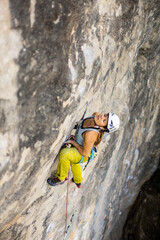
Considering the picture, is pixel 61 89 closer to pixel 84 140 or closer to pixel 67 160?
pixel 84 140

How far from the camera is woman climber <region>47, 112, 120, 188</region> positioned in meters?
3.29

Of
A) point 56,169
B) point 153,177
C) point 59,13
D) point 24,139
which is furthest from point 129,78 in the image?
point 153,177

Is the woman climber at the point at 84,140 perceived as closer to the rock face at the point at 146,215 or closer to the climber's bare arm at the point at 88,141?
the climber's bare arm at the point at 88,141

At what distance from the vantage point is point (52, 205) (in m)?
4.16

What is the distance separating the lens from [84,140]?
3.31 meters

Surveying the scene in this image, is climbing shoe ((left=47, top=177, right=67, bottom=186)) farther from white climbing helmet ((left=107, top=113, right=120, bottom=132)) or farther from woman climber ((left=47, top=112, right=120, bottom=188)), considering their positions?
white climbing helmet ((left=107, top=113, right=120, bottom=132))

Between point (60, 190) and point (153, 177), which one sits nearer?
point (60, 190)

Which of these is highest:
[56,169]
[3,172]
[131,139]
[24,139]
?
[131,139]

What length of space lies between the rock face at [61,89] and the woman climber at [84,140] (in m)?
0.17

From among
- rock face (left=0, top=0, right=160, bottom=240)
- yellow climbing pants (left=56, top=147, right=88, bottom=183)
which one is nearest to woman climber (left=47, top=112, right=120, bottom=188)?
yellow climbing pants (left=56, top=147, right=88, bottom=183)

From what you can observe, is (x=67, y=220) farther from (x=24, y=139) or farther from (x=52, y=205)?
(x=24, y=139)

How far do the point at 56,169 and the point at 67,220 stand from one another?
1.84m

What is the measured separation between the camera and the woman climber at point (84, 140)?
329cm

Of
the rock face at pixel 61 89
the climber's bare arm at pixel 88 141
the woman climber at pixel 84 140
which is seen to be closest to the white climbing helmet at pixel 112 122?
the woman climber at pixel 84 140
